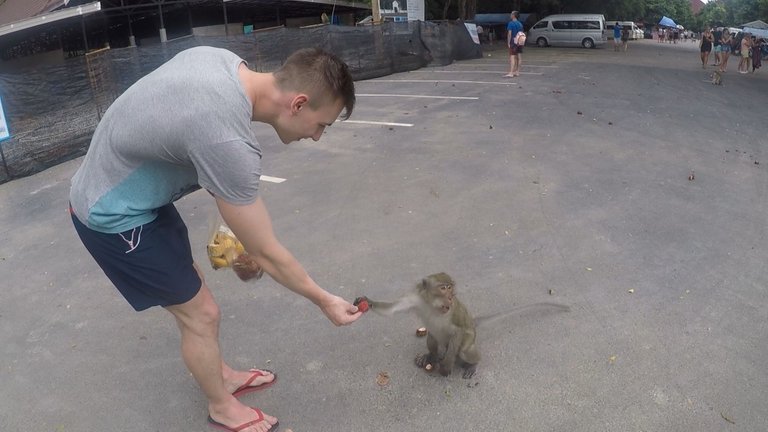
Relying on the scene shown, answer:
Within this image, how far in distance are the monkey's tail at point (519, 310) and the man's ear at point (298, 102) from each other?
5.76 feet

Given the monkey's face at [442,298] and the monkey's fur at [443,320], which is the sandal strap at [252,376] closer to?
the monkey's fur at [443,320]

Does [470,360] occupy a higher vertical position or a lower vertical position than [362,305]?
lower

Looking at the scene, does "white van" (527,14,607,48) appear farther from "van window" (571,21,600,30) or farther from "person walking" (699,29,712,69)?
"person walking" (699,29,712,69)

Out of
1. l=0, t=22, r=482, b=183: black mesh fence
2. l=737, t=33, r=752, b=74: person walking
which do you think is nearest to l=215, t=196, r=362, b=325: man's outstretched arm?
l=0, t=22, r=482, b=183: black mesh fence

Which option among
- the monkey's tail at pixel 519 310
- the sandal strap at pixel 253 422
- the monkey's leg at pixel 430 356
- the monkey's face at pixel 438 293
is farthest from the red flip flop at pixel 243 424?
the monkey's tail at pixel 519 310

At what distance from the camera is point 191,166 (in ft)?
6.40

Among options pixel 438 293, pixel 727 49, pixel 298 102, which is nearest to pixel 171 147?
pixel 298 102

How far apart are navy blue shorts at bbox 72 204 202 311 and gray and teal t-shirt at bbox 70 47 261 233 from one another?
0.18 feet

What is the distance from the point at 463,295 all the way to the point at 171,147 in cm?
245

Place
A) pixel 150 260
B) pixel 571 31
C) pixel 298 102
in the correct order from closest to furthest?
pixel 298 102
pixel 150 260
pixel 571 31

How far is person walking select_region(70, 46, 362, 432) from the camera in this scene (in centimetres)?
175

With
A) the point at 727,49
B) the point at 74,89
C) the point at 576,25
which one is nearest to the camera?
the point at 74,89

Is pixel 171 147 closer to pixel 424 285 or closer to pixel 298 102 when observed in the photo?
pixel 298 102

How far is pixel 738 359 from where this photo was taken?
305 centimetres
